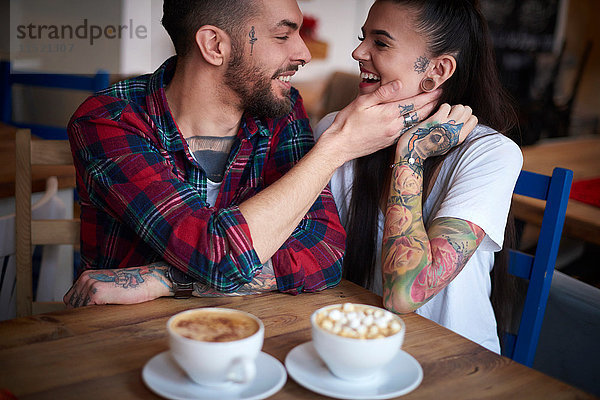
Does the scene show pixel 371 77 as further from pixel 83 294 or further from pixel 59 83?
pixel 59 83

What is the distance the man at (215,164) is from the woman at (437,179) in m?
0.10

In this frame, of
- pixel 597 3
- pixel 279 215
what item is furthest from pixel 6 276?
pixel 597 3

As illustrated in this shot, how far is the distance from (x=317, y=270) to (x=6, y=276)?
3.29ft

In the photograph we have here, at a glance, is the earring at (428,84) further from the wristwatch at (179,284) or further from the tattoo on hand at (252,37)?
the wristwatch at (179,284)

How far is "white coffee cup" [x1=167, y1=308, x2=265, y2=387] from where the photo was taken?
74cm

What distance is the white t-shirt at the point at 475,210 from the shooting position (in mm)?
1261

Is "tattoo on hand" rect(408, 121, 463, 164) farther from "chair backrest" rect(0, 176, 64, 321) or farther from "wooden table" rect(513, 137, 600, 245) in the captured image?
"chair backrest" rect(0, 176, 64, 321)

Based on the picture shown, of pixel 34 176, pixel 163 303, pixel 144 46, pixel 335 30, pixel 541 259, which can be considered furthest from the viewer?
pixel 335 30

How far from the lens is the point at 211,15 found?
1.44 metres

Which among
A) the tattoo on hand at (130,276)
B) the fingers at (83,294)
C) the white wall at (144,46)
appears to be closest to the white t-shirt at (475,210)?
the tattoo on hand at (130,276)

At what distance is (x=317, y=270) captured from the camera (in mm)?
1216

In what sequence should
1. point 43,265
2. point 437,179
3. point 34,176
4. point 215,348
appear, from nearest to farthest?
point 215,348, point 437,179, point 43,265, point 34,176

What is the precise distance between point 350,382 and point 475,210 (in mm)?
556

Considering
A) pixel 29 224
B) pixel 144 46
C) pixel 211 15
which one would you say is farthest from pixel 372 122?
pixel 144 46
